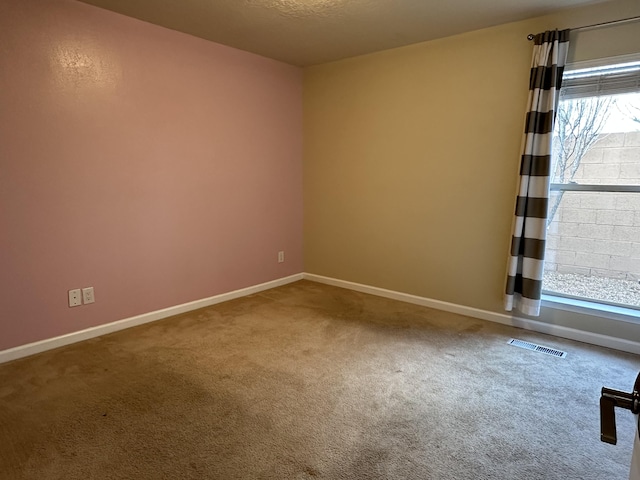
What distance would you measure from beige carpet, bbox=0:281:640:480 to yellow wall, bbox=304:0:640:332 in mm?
734

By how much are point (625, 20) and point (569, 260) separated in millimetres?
1727

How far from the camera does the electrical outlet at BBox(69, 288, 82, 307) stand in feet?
9.35

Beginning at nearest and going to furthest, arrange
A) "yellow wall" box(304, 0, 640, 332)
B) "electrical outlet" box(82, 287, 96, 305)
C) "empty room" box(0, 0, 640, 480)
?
"empty room" box(0, 0, 640, 480) → "electrical outlet" box(82, 287, 96, 305) → "yellow wall" box(304, 0, 640, 332)

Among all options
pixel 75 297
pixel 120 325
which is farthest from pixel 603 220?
pixel 75 297

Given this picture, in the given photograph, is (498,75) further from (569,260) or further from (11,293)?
(11,293)

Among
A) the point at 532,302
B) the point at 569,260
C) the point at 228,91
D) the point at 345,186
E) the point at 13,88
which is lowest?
the point at 532,302

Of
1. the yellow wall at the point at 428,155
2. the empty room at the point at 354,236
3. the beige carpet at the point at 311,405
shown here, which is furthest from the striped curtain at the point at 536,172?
the beige carpet at the point at 311,405

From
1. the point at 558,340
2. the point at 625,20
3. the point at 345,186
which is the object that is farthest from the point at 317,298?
the point at 625,20

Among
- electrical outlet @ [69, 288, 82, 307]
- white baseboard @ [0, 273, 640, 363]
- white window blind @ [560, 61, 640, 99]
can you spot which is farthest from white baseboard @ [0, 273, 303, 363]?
white window blind @ [560, 61, 640, 99]

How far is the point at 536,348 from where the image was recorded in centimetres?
287

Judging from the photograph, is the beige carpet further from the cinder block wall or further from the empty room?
the cinder block wall

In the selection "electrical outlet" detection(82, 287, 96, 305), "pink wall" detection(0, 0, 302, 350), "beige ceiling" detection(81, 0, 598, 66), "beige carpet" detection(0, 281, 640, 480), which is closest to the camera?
"beige carpet" detection(0, 281, 640, 480)

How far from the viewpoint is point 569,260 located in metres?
3.11

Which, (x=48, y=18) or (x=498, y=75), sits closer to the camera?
(x=48, y=18)
